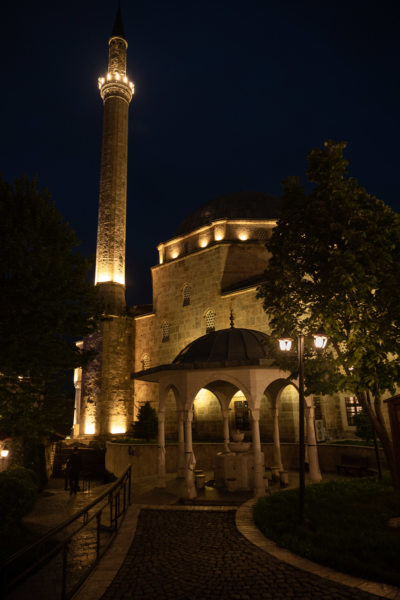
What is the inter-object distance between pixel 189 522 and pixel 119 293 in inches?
887

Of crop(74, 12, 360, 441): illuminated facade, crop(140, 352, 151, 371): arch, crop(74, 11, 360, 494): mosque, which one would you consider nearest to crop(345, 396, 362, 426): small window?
crop(74, 11, 360, 494): mosque

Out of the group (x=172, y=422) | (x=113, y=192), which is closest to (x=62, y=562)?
(x=172, y=422)

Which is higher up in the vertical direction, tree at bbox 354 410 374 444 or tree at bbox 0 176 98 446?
tree at bbox 0 176 98 446

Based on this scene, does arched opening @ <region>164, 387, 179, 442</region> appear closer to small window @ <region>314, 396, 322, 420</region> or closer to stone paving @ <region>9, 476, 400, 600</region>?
small window @ <region>314, 396, 322, 420</region>

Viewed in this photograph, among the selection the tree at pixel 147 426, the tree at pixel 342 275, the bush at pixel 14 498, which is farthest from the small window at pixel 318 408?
the bush at pixel 14 498

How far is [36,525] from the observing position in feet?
35.7

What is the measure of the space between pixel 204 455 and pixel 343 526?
38.1 feet

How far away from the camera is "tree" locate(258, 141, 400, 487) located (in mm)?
8703

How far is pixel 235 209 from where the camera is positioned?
98.6 ft

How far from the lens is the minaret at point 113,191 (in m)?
29.9

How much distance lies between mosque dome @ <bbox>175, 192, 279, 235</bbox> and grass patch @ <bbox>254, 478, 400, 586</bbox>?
2204 cm

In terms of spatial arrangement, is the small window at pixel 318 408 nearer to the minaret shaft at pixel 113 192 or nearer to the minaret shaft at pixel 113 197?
the minaret shaft at pixel 113 192

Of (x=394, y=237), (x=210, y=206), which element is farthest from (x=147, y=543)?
(x=210, y=206)

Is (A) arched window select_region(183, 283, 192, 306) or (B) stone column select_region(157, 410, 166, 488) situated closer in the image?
(B) stone column select_region(157, 410, 166, 488)
